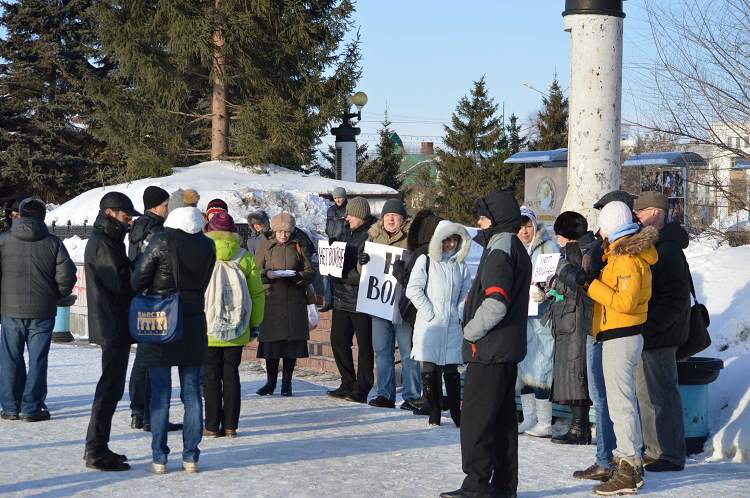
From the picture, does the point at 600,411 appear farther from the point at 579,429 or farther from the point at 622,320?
the point at 579,429

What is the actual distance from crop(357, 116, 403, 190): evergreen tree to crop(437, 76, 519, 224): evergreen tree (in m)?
2.47

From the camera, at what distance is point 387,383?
11258 millimetres

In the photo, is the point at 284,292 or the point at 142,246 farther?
the point at 284,292

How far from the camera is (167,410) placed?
7844 millimetres

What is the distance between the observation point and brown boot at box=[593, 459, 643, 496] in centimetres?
736

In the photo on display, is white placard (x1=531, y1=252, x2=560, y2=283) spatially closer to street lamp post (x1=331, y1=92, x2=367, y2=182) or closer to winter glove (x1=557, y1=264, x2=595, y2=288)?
winter glove (x1=557, y1=264, x2=595, y2=288)

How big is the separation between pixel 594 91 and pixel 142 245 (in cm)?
486

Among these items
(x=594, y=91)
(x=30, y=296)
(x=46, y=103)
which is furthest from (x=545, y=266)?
(x=46, y=103)

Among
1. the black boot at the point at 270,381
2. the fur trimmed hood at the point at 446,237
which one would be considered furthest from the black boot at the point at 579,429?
the black boot at the point at 270,381

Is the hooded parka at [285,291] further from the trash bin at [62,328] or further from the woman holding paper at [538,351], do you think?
the trash bin at [62,328]

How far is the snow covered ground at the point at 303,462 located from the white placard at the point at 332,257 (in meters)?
1.38

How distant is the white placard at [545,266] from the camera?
905cm

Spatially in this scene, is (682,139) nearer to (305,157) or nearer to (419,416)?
(419,416)

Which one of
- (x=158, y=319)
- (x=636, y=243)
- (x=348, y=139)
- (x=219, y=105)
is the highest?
(x=219, y=105)
